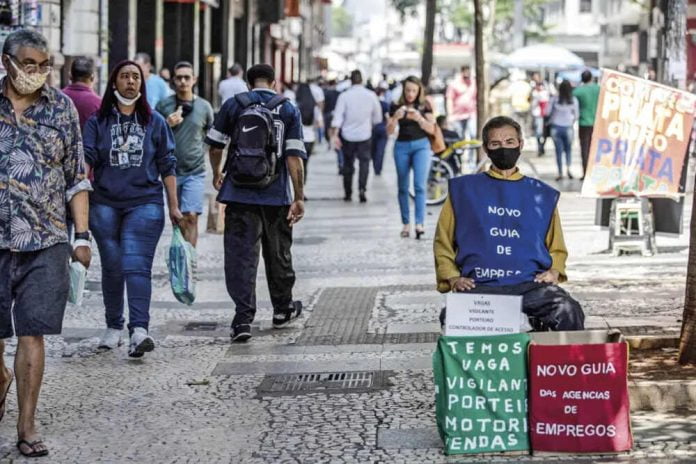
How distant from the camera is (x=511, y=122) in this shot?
24.9ft

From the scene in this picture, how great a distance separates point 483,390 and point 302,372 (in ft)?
7.89

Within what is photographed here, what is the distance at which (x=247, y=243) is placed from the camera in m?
10.3

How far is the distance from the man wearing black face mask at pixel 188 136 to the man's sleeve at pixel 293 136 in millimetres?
2480

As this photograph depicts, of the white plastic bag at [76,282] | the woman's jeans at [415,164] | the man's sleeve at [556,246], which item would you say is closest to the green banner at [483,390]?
the man's sleeve at [556,246]

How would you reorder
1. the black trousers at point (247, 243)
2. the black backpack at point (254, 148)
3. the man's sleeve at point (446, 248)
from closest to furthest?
the man's sleeve at point (446, 248)
the black backpack at point (254, 148)
the black trousers at point (247, 243)

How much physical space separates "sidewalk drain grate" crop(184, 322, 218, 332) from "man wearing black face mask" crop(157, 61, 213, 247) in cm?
187

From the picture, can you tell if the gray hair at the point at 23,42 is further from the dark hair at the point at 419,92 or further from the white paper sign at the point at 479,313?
the dark hair at the point at 419,92

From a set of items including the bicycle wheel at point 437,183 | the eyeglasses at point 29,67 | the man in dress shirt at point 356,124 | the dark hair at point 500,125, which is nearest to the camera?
the eyeglasses at point 29,67

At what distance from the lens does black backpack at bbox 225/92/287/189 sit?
1009 cm

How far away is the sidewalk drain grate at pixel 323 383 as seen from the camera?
848cm

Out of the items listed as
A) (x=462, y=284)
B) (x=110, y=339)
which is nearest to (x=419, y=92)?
(x=110, y=339)

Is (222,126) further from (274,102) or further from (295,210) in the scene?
(295,210)

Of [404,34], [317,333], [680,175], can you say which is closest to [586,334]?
[317,333]

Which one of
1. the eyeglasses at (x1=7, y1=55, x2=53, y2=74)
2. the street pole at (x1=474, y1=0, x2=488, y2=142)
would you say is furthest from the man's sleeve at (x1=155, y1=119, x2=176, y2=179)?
the street pole at (x1=474, y1=0, x2=488, y2=142)
